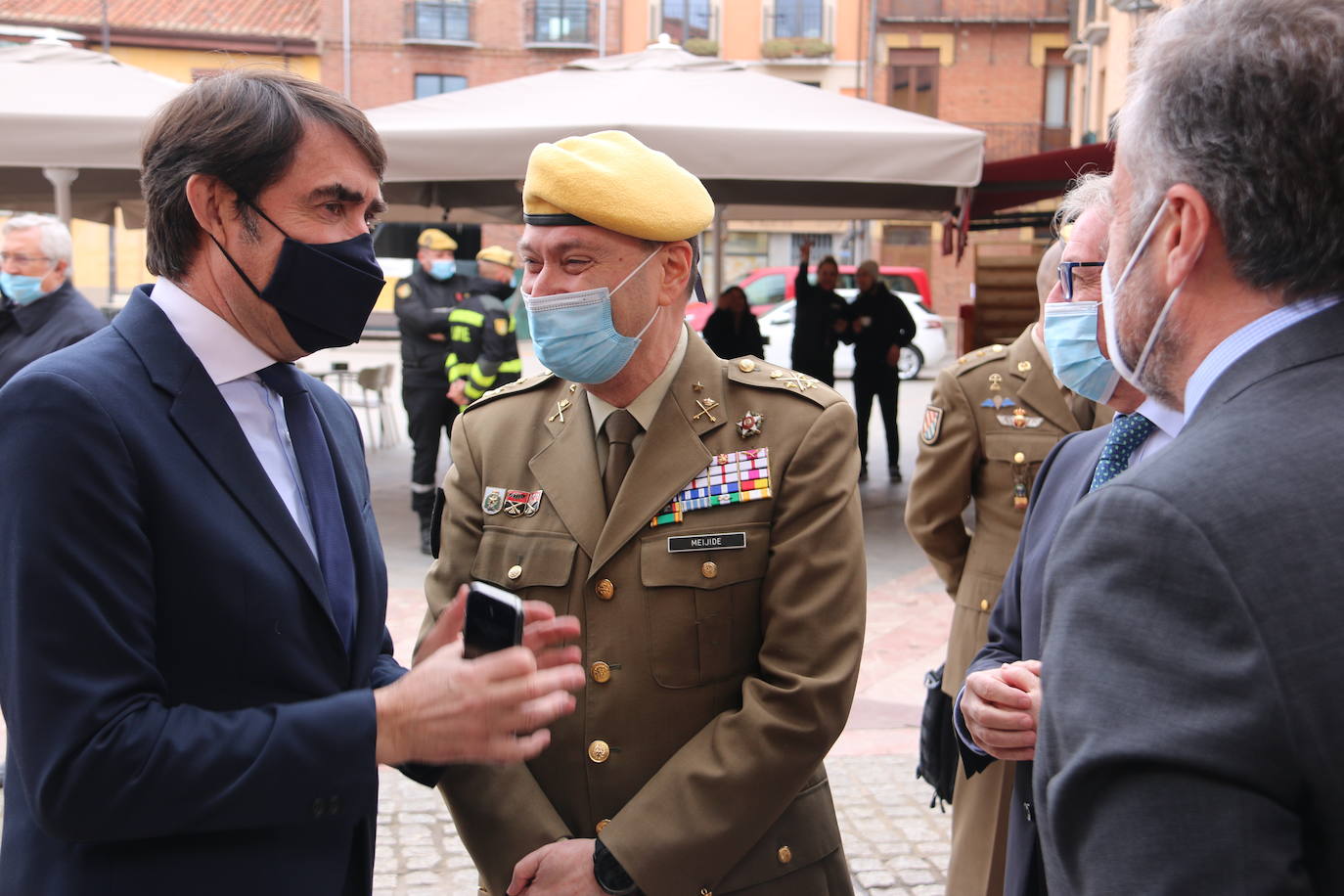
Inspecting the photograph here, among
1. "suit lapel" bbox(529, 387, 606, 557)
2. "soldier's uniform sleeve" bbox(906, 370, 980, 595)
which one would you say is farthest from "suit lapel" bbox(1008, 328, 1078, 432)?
"suit lapel" bbox(529, 387, 606, 557)

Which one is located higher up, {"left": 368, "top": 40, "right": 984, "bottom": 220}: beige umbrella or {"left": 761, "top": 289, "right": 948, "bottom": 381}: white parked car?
{"left": 368, "top": 40, "right": 984, "bottom": 220}: beige umbrella

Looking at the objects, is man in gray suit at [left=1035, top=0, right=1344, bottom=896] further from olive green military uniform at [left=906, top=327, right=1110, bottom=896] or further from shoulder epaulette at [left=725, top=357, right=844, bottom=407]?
olive green military uniform at [left=906, top=327, right=1110, bottom=896]

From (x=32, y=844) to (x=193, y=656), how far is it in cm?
30

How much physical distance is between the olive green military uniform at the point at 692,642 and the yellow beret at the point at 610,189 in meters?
0.33

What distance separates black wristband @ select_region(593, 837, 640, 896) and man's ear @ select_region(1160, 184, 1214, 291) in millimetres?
1215

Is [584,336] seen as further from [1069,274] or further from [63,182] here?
[63,182]

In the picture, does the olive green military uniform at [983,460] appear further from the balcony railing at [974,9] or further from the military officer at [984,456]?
the balcony railing at [974,9]

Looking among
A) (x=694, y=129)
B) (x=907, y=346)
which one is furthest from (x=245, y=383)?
(x=907, y=346)

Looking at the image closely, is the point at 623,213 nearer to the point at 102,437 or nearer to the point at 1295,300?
the point at 102,437

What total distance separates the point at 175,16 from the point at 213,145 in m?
35.0

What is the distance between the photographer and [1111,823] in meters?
1.00

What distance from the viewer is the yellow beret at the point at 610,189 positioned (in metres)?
2.05

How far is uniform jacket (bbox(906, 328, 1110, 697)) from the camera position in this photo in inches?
136

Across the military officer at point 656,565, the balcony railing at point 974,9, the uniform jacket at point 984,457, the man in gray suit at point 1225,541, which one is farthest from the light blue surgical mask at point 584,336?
the balcony railing at point 974,9
